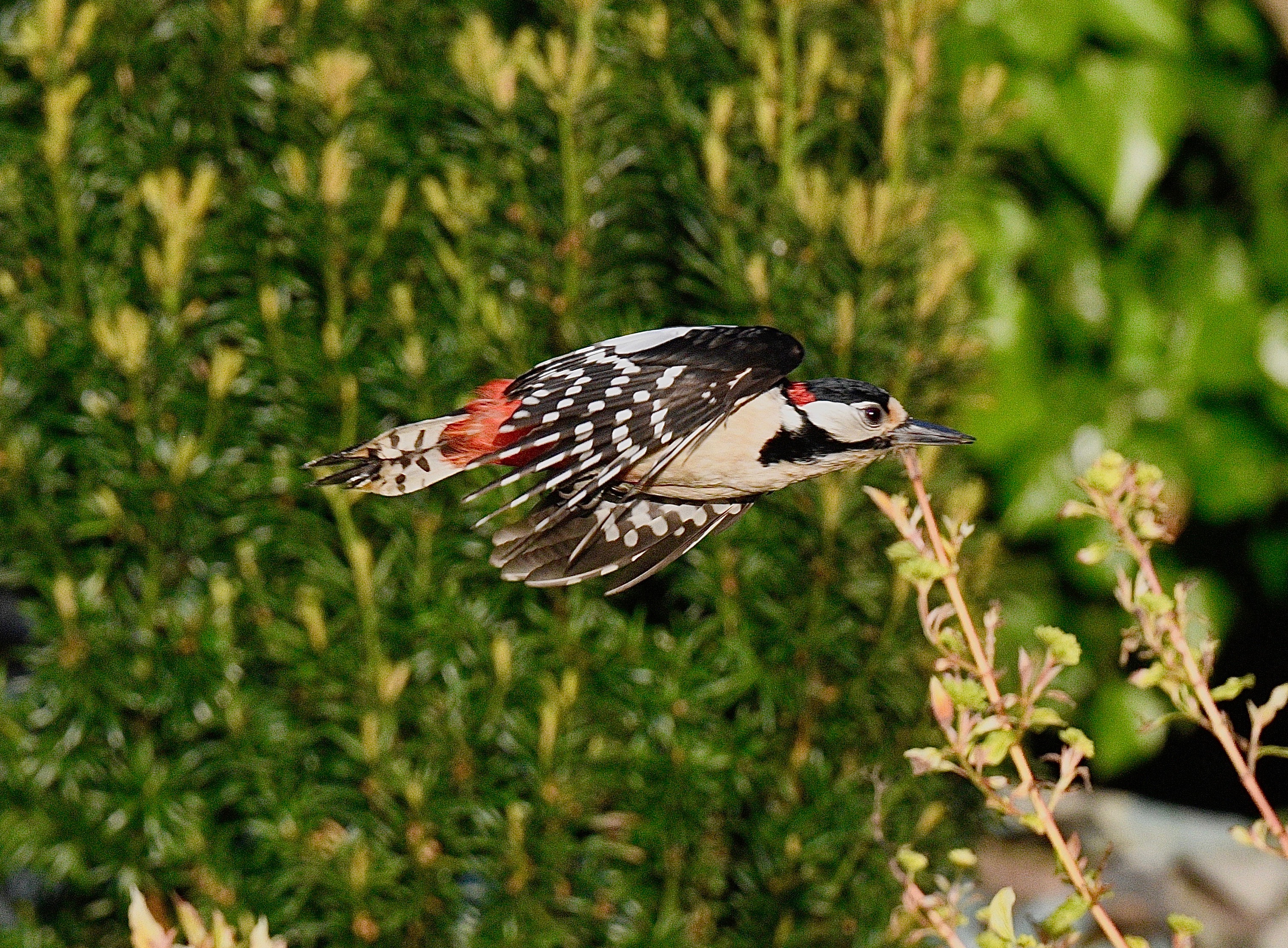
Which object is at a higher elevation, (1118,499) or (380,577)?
(1118,499)

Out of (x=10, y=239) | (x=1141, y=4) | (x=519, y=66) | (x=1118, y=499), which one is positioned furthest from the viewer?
(x=1141, y=4)

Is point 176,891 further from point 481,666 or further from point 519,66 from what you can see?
point 519,66

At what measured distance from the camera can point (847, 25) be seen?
228 centimetres

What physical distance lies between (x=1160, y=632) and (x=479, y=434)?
0.68m

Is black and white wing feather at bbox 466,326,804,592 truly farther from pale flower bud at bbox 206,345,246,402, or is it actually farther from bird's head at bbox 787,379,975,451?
pale flower bud at bbox 206,345,246,402

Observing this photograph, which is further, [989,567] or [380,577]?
[989,567]

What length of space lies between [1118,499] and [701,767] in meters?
1.24

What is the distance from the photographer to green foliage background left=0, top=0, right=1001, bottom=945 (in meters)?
2.03

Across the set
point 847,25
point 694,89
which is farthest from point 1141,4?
point 694,89

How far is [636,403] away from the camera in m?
1.32

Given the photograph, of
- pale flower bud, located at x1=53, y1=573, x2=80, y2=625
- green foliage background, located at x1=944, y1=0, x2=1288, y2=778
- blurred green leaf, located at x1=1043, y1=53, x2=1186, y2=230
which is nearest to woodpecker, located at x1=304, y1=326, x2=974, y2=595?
pale flower bud, located at x1=53, y1=573, x2=80, y2=625

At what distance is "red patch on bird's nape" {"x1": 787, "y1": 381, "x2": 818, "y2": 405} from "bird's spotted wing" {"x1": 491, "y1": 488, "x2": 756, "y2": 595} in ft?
0.44

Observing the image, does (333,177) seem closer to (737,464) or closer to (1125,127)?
(737,464)

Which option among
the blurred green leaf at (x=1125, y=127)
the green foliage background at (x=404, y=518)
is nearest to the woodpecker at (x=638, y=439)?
the green foliage background at (x=404, y=518)
